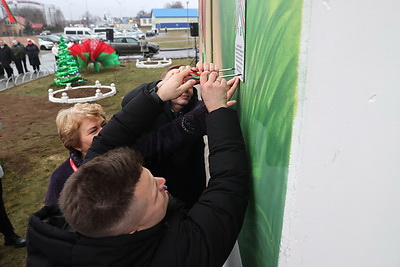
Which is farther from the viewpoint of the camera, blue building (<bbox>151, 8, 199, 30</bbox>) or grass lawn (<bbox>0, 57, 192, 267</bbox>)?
blue building (<bbox>151, 8, 199, 30</bbox>)

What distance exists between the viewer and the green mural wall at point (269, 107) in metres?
0.68

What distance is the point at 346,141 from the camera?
27.4 inches

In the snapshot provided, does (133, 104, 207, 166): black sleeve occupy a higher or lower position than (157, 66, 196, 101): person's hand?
lower

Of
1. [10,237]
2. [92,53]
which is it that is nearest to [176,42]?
[92,53]

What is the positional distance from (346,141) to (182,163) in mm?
1177

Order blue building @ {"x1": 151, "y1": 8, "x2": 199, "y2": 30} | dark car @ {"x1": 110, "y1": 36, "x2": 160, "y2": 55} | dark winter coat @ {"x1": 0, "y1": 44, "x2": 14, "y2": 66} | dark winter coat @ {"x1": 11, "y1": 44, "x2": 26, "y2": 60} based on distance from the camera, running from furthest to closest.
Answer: blue building @ {"x1": 151, "y1": 8, "x2": 199, "y2": 30}, dark car @ {"x1": 110, "y1": 36, "x2": 160, "y2": 55}, dark winter coat @ {"x1": 11, "y1": 44, "x2": 26, "y2": 60}, dark winter coat @ {"x1": 0, "y1": 44, "x2": 14, "y2": 66}

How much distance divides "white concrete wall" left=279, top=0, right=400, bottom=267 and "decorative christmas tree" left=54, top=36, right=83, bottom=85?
39.9 feet

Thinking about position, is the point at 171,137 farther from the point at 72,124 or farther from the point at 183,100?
the point at 72,124

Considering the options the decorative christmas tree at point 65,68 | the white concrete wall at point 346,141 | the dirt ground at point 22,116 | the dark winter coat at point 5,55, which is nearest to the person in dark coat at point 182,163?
the white concrete wall at point 346,141

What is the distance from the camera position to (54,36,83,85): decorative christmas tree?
444 inches

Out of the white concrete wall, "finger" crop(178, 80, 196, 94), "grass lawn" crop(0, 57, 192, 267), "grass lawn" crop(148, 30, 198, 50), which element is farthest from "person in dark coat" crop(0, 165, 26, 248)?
"grass lawn" crop(148, 30, 198, 50)

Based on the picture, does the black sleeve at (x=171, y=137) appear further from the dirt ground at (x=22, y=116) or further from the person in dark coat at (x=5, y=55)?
the person in dark coat at (x=5, y=55)

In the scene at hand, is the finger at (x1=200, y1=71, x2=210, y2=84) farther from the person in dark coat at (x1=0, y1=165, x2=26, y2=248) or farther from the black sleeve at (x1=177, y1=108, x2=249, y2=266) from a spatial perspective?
the person in dark coat at (x1=0, y1=165, x2=26, y2=248)

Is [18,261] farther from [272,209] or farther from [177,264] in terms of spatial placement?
[272,209]
